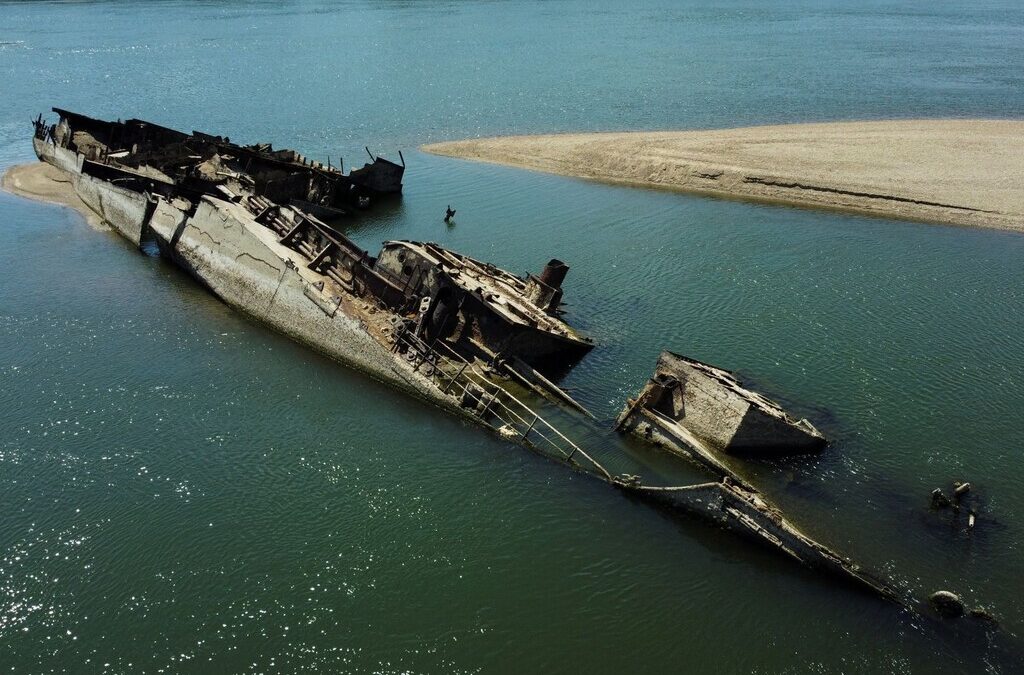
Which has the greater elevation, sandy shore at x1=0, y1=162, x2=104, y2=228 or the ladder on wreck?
the ladder on wreck

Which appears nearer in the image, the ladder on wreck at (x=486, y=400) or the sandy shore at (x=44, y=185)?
the ladder on wreck at (x=486, y=400)

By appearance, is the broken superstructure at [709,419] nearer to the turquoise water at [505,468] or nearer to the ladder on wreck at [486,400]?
the turquoise water at [505,468]

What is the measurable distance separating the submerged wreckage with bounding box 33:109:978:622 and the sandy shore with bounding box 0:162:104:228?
→ 3302 mm

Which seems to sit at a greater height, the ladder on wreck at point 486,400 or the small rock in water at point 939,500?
the small rock in water at point 939,500

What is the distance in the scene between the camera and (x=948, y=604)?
654 inches

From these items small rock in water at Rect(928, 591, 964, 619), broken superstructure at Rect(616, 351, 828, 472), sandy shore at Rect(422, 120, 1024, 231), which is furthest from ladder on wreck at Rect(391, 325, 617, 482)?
sandy shore at Rect(422, 120, 1024, 231)

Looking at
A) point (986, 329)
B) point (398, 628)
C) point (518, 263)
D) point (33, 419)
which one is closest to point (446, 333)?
point (518, 263)

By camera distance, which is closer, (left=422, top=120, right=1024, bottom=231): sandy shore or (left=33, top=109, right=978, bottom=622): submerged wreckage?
(left=33, top=109, right=978, bottom=622): submerged wreckage

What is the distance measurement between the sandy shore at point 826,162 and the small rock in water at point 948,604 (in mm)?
29317

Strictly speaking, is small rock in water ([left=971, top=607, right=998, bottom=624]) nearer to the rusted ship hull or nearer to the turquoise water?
the turquoise water

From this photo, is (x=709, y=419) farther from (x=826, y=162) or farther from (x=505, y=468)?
(x=826, y=162)

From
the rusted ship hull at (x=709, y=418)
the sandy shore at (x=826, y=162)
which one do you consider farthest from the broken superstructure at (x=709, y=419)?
the sandy shore at (x=826, y=162)

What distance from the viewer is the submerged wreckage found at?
68.4 ft

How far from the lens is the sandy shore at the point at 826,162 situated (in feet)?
137
